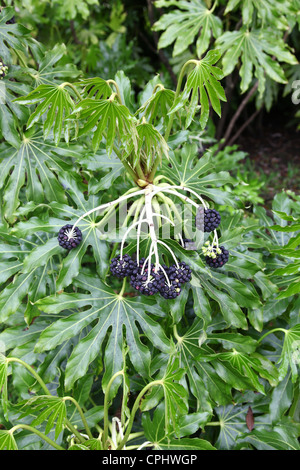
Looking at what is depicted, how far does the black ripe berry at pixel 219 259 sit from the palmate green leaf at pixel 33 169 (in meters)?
0.59

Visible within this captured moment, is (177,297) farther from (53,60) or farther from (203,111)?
(53,60)

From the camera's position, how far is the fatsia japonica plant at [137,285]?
1.12 m

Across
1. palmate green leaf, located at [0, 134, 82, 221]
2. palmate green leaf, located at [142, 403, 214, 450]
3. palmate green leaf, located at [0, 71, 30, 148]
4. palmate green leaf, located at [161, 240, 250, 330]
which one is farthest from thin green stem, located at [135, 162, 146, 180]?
palmate green leaf, located at [142, 403, 214, 450]

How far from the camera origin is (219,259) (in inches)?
47.1

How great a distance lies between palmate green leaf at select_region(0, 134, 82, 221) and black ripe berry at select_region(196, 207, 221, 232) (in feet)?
1.74

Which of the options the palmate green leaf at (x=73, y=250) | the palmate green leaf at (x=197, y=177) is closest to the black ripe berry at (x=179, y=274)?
the palmate green leaf at (x=73, y=250)

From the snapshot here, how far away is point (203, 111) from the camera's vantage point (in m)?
1.15

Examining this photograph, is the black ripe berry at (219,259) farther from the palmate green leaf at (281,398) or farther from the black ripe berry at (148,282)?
the palmate green leaf at (281,398)

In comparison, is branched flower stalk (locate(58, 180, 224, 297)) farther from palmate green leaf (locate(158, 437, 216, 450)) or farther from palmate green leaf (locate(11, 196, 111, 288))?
palmate green leaf (locate(158, 437, 216, 450))

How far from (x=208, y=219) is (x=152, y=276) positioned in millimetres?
239

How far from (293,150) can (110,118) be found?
344 cm

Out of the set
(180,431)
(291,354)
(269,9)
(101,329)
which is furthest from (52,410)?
(269,9)
